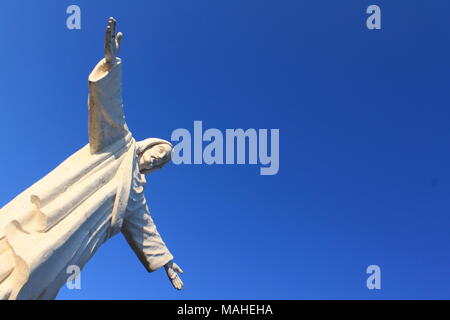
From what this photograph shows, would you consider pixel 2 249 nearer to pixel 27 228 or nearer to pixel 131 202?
pixel 27 228

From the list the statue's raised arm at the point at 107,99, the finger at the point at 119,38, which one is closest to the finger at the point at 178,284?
the statue's raised arm at the point at 107,99

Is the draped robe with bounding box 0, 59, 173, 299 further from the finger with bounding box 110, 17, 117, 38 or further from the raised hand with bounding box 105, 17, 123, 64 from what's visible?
the finger with bounding box 110, 17, 117, 38

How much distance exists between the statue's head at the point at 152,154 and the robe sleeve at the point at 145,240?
603mm

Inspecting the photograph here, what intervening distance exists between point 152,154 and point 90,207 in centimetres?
156

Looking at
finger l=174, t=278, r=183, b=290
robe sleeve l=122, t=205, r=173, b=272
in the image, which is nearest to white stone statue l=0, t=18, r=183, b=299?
robe sleeve l=122, t=205, r=173, b=272

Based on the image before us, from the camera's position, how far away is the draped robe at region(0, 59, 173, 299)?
5.86m

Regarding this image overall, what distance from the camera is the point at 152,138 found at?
8039 millimetres

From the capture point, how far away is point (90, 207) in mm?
6594

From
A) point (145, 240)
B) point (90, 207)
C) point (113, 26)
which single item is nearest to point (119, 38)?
point (113, 26)

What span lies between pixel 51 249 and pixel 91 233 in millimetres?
784

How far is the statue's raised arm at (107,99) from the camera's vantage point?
21.7 feet

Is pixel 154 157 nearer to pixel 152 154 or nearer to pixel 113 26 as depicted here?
pixel 152 154
